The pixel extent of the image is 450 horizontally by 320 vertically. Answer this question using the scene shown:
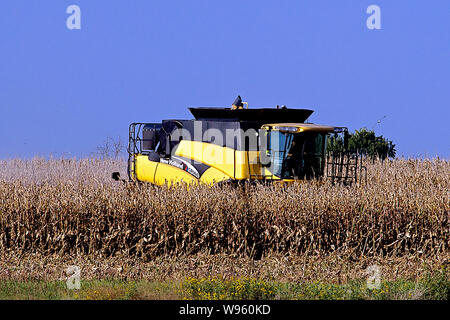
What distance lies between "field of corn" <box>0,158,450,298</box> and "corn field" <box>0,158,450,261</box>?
23 millimetres

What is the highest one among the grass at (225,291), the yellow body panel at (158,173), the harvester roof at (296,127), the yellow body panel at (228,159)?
the harvester roof at (296,127)

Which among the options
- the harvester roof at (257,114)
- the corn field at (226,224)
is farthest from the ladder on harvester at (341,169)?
the corn field at (226,224)

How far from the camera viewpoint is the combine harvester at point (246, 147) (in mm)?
15273

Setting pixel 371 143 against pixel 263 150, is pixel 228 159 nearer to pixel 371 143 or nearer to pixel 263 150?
pixel 263 150

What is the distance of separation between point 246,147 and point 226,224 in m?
2.44

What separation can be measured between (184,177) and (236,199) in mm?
3249

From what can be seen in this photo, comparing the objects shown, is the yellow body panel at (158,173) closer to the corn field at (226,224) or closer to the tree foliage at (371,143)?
the corn field at (226,224)

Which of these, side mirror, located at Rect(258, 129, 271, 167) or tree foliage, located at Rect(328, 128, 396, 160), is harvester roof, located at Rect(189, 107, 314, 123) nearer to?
side mirror, located at Rect(258, 129, 271, 167)

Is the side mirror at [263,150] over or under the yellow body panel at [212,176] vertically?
over

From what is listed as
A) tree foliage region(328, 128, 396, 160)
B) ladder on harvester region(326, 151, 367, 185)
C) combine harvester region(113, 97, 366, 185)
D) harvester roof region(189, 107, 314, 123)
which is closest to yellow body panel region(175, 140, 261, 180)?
combine harvester region(113, 97, 366, 185)

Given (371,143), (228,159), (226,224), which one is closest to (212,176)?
(228,159)

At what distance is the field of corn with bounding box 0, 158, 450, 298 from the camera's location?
43.2 feet

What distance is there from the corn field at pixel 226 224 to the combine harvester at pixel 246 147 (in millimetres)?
933
